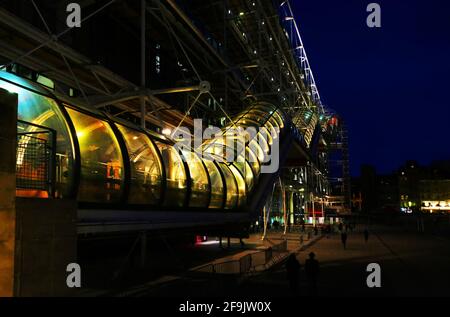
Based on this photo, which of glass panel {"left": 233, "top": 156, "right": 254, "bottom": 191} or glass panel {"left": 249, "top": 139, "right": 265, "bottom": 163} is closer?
glass panel {"left": 233, "top": 156, "right": 254, "bottom": 191}

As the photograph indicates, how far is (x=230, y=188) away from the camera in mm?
16328

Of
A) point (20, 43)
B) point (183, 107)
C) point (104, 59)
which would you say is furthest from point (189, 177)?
point (183, 107)

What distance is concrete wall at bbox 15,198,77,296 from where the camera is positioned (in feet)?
20.3

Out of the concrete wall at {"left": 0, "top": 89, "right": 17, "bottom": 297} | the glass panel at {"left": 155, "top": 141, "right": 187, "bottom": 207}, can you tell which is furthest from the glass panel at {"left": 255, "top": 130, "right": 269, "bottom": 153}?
the concrete wall at {"left": 0, "top": 89, "right": 17, "bottom": 297}

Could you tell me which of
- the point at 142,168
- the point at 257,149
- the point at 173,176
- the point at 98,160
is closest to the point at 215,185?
the point at 173,176

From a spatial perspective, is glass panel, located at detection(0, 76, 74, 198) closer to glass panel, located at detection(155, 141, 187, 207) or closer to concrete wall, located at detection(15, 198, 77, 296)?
Answer: concrete wall, located at detection(15, 198, 77, 296)

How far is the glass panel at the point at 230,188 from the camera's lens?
16.1 meters

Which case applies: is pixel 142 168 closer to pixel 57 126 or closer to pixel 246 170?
pixel 57 126

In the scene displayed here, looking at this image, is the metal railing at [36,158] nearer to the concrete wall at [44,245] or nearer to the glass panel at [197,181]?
the concrete wall at [44,245]

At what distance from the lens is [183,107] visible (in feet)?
101

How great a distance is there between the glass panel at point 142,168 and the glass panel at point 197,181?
203cm

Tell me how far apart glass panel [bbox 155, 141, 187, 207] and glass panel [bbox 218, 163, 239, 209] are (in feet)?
12.3

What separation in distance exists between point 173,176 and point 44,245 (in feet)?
18.2
